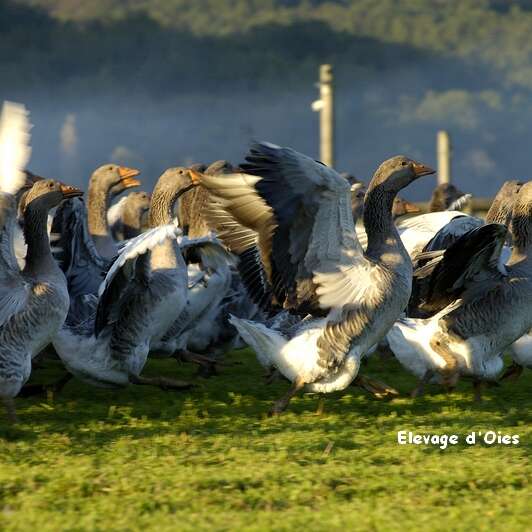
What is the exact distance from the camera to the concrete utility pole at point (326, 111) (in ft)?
76.2

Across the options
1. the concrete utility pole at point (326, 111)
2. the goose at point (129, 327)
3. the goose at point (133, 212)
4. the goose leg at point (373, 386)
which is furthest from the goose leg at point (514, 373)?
the concrete utility pole at point (326, 111)

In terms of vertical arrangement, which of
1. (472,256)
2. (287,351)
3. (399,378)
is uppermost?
(472,256)

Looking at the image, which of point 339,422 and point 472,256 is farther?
point 472,256

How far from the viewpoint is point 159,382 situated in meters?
9.15

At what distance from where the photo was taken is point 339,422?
312 inches

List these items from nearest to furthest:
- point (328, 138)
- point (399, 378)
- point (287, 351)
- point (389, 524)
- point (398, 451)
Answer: point (389, 524) → point (398, 451) → point (287, 351) → point (399, 378) → point (328, 138)

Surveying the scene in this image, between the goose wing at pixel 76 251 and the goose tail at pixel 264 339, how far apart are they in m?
2.17

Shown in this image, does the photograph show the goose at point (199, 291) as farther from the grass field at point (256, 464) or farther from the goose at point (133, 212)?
the goose at point (133, 212)

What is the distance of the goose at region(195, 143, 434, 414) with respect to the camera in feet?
25.2

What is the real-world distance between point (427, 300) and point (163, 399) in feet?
8.18

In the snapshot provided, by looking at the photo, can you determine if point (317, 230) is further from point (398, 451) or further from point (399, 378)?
point (399, 378)

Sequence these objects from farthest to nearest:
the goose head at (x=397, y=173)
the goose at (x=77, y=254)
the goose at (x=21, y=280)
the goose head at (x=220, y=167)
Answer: the goose head at (x=220, y=167) → the goose at (x=77, y=254) → the goose head at (x=397, y=173) → the goose at (x=21, y=280)

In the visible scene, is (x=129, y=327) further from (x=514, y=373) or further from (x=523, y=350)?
(x=514, y=373)

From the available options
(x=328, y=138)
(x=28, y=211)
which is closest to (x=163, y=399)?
(x=28, y=211)
